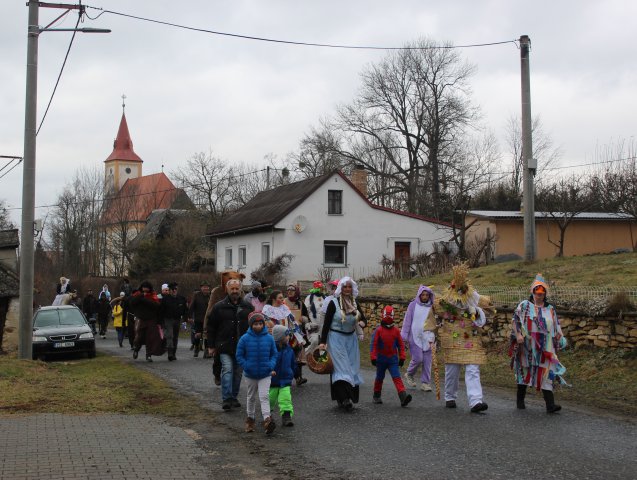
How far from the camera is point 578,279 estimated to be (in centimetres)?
1869

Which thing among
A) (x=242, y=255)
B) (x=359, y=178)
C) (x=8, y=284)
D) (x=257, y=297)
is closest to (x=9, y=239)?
(x=8, y=284)

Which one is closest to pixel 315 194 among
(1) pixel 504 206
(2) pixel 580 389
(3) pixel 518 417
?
(1) pixel 504 206

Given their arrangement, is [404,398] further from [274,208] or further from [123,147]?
[123,147]

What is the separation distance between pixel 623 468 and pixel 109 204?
61289 mm

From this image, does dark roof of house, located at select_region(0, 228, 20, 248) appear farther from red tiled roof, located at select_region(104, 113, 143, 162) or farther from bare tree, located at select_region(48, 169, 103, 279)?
red tiled roof, located at select_region(104, 113, 143, 162)

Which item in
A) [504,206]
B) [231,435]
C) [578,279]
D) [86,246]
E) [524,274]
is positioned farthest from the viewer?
[86,246]

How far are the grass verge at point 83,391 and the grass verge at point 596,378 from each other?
5.00 m

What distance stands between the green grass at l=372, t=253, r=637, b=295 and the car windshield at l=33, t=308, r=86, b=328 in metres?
8.90

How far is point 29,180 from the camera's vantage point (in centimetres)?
1648

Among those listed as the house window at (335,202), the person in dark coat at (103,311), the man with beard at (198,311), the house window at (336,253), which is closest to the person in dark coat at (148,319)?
the man with beard at (198,311)

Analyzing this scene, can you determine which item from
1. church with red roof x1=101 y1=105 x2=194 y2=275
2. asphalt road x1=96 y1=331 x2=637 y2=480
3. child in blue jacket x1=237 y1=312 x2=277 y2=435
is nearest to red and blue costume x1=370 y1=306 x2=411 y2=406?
asphalt road x1=96 y1=331 x2=637 y2=480

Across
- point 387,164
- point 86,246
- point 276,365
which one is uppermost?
point 387,164

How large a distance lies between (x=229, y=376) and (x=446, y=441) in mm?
3683

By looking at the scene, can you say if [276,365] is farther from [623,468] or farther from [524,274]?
[524,274]
